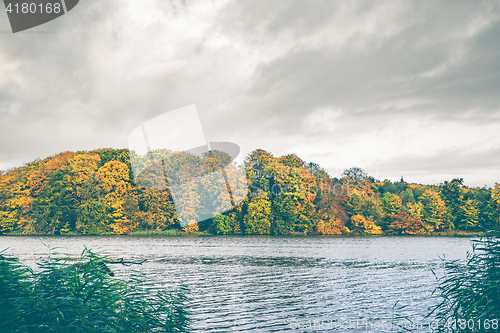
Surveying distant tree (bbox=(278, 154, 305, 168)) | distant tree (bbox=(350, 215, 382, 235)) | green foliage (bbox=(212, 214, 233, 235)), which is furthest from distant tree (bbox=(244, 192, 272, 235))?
distant tree (bbox=(350, 215, 382, 235))

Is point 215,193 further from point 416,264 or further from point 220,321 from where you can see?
point 220,321

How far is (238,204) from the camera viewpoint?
73.4 meters

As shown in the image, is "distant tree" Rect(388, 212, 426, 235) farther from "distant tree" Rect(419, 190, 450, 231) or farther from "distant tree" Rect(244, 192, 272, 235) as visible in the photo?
"distant tree" Rect(244, 192, 272, 235)

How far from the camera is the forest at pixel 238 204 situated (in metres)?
65.7

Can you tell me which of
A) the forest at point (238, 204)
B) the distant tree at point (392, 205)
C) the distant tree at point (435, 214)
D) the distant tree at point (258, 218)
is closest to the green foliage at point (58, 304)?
the forest at point (238, 204)

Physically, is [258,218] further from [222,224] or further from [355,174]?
[355,174]

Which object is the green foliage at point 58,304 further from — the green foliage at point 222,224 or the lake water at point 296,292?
the green foliage at point 222,224

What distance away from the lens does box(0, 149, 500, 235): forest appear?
65.7 m

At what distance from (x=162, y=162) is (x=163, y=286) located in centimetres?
6105

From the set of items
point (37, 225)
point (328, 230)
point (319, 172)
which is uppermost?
point (319, 172)

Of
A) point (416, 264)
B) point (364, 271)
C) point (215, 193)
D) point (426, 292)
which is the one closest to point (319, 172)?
point (215, 193)

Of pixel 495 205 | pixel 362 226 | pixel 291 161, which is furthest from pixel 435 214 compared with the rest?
pixel 291 161

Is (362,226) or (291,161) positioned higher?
(291,161)

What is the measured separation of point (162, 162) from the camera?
7606 centimetres
